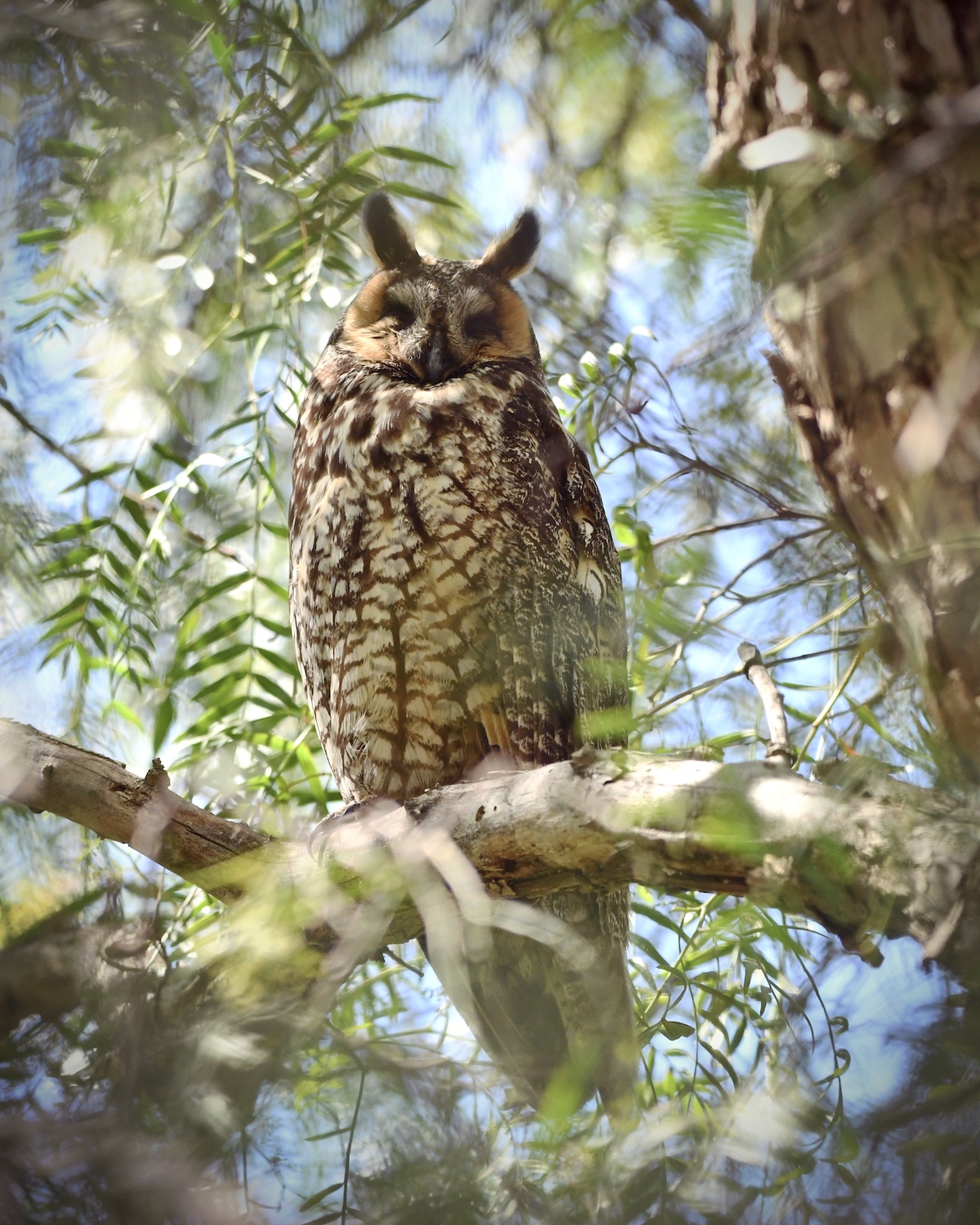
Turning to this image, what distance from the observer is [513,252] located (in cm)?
194

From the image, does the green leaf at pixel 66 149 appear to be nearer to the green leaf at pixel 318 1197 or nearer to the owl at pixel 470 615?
the owl at pixel 470 615

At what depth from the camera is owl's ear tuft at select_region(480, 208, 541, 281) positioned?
1.91m

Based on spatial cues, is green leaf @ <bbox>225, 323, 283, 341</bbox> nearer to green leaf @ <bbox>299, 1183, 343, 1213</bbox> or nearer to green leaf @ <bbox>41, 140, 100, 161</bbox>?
green leaf @ <bbox>41, 140, 100, 161</bbox>

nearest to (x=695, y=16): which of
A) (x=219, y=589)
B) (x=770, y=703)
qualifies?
(x=770, y=703)

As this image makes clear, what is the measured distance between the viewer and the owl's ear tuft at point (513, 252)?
1.91m

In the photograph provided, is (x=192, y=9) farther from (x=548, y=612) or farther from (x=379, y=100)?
(x=548, y=612)

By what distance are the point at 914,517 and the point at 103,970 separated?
759 mm

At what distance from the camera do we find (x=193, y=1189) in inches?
23.6

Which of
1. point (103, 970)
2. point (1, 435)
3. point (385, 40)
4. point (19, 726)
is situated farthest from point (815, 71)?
point (1, 435)

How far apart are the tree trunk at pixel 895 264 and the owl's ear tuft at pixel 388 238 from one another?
1153 mm

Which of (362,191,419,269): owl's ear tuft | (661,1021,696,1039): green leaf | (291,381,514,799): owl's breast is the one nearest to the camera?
(661,1021,696,1039): green leaf

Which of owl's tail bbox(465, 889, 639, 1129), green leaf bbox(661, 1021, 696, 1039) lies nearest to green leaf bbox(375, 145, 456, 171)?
owl's tail bbox(465, 889, 639, 1129)

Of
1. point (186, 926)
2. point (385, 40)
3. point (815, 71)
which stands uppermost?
point (385, 40)

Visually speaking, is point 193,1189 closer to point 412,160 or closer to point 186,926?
point 186,926
